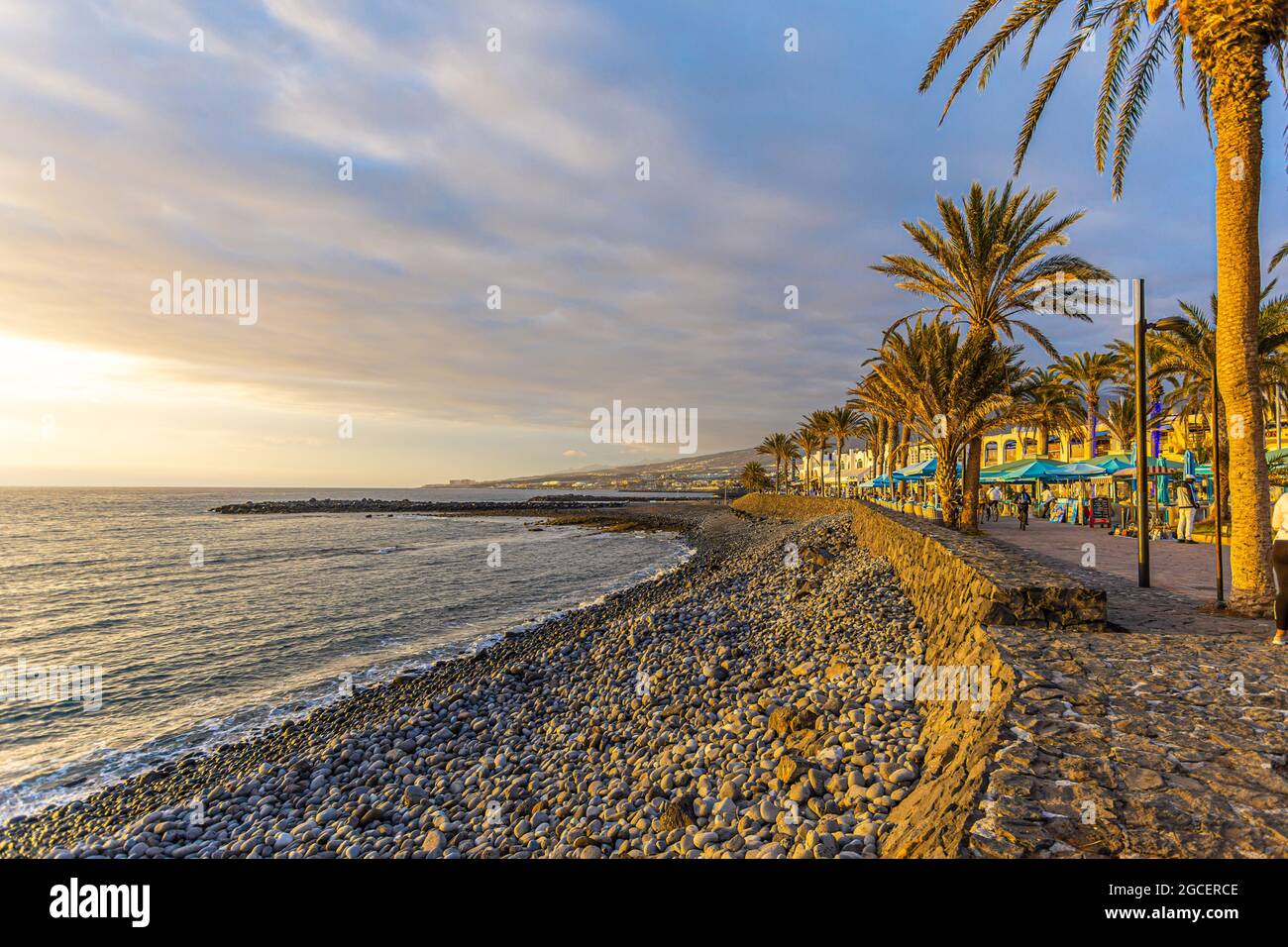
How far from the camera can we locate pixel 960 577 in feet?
25.0

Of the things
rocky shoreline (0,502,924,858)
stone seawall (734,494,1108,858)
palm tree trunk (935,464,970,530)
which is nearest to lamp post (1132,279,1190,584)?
stone seawall (734,494,1108,858)

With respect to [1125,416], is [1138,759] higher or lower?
lower

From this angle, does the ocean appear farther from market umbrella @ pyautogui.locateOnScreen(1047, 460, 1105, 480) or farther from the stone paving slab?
market umbrella @ pyautogui.locateOnScreen(1047, 460, 1105, 480)

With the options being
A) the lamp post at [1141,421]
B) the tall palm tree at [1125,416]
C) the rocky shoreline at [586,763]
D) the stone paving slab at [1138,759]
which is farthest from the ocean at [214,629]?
the tall palm tree at [1125,416]

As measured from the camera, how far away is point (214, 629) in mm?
15938

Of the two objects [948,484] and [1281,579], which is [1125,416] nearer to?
[948,484]

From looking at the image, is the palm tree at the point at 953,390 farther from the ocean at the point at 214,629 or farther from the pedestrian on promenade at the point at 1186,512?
the ocean at the point at 214,629

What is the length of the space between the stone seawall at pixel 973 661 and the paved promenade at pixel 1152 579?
4.59 feet

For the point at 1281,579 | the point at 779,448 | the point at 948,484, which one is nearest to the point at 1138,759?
the point at 1281,579

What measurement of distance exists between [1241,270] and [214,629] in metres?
22.4
